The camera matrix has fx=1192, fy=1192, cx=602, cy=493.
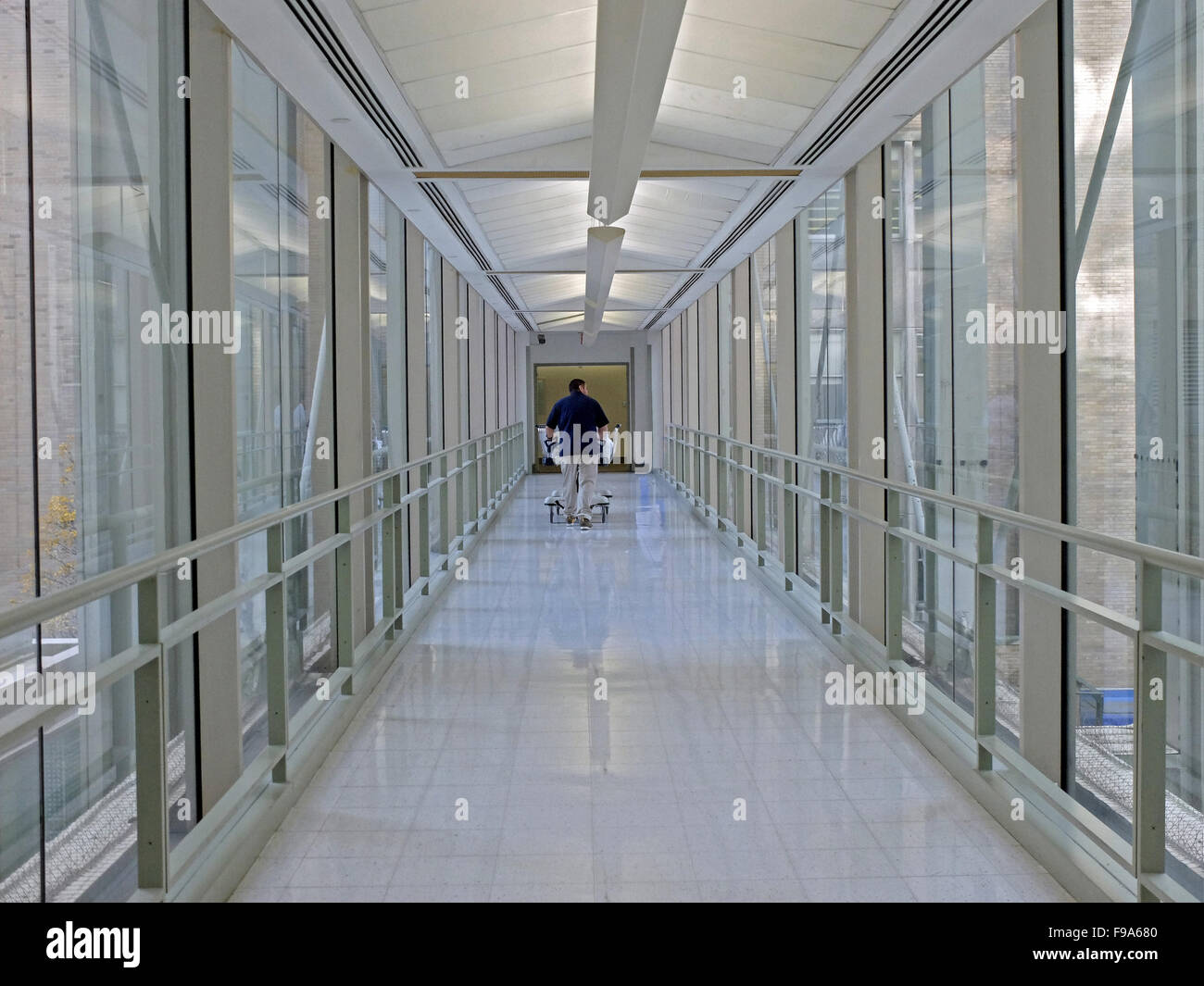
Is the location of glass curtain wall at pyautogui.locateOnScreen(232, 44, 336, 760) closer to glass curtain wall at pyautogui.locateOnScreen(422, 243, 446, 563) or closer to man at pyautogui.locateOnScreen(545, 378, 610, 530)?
glass curtain wall at pyautogui.locateOnScreen(422, 243, 446, 563)

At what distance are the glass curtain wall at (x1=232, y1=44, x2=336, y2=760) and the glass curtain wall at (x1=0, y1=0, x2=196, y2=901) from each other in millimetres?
394

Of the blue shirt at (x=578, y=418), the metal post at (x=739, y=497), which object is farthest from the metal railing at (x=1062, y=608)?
the blue shirt at (x=578, y=418)

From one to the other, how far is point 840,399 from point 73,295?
528cm

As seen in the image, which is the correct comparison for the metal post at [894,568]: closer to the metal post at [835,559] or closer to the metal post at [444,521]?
the metal post at [835,559]

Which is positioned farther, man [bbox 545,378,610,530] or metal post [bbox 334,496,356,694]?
man [bbox 545,378,610,530]

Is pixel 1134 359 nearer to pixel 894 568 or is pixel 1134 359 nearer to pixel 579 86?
pixel 894 568

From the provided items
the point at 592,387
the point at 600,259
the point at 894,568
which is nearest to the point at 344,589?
the point at 894,568

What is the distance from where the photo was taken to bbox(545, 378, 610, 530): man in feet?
36.4

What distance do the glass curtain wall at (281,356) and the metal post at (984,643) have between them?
2.24 metres

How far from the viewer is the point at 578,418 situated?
11.1 meters

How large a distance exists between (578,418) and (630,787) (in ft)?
25.1

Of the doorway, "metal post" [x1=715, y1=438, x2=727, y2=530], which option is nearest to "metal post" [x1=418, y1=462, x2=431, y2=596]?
"metal post" [x1=715, y1=438, x2=727, y2=530]

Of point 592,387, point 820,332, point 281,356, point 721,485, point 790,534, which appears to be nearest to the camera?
point 281,356

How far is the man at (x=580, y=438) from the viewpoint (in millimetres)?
11094
